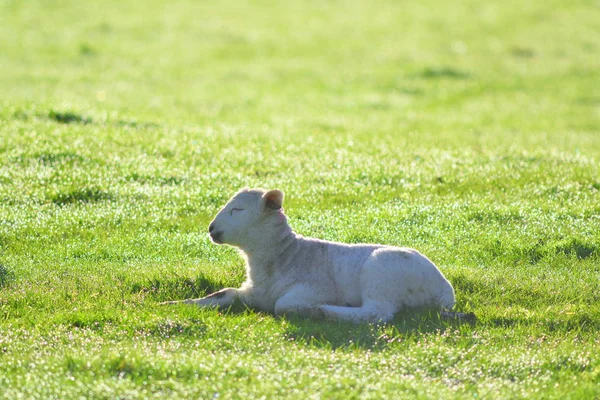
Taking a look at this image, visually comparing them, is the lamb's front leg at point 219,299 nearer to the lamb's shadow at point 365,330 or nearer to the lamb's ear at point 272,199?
the lamb's shadow at point 365,330

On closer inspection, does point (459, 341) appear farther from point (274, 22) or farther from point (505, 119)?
point (274, 22)

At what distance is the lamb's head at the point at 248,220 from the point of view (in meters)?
8.83

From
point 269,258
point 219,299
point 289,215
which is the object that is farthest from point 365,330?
point 289,215

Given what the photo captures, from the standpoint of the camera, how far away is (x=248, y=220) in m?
8.87

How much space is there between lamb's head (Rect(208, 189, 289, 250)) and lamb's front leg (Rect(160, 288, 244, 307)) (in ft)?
1.61

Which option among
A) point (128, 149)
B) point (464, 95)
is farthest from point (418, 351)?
point (464, 95)

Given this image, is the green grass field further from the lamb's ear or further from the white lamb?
the lamb's ear

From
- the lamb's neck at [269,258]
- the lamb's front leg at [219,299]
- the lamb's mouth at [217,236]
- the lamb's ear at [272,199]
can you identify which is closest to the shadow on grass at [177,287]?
the lamb's front leg at [219,299]

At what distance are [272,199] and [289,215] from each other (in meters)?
3.43

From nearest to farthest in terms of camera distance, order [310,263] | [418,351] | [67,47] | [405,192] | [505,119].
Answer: [418,351] → [310,263] → [405,192] → [505,119] → [67,47]

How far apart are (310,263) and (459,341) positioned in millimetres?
1789

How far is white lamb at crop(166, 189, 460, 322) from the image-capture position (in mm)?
8430

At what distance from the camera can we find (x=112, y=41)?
34281mm

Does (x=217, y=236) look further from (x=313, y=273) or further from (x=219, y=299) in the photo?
(x=313, y=273)
